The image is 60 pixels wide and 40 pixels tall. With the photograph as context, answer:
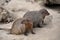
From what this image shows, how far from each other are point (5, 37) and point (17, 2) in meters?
3.36

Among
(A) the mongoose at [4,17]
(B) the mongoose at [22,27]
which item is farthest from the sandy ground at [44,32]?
(A) the mongoose at [4,17]

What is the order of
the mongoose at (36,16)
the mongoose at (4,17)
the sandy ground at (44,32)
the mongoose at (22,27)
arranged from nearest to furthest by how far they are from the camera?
the sandy ground at (44,32)
the mongoose at (22,27)
the mongoose at (36,16)
the mongoose at (4,17)

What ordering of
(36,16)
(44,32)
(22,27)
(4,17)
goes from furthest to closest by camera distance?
1. (4,17)
2. (36,16)
3. (44,32)
4. (22,27)

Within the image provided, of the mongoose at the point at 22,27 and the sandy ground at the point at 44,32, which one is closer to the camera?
the sandy ground at the point at 44,32

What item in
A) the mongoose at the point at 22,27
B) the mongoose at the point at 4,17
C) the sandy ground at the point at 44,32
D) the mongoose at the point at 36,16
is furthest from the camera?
the mongoose at the point at 4,17

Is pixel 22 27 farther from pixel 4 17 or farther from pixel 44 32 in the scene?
pixel 4 17

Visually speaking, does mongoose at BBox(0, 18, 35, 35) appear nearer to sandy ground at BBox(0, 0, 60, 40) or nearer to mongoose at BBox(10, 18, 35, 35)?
mongoose at BBox(10, 18, 35, 35)

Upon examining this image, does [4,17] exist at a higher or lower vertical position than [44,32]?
higher

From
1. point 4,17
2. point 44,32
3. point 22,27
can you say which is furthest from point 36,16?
point 4,17

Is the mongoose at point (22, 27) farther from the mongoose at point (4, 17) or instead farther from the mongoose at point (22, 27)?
the mongoose at point (4, 17)

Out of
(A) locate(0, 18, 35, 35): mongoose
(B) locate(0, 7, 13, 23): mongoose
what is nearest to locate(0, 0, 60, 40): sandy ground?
(A) locate(0, 18, 35, 35): mongoose

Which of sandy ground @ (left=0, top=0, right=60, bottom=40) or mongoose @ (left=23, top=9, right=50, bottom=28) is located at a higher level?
mongoose @ (left=23, top=9, right=50, bottom=28)

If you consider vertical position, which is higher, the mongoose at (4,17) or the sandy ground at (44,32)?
the mongoose at (4,17)

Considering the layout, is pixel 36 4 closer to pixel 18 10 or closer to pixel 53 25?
pixel 18 10
